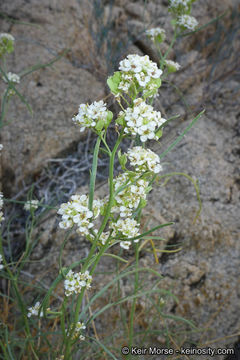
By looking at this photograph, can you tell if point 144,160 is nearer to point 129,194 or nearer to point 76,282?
point 129,194

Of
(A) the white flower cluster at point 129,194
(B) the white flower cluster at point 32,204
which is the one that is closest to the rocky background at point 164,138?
(B) the white flower cluster at point 32,204

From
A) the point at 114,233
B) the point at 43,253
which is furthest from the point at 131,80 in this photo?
the point at 43,253

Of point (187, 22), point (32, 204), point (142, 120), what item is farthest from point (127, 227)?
point (187, 22)

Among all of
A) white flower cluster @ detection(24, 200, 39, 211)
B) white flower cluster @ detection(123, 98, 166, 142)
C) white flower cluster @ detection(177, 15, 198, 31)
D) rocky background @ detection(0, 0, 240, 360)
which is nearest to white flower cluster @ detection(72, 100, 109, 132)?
white flower cluster @ detection(123, 98, 166, 142)

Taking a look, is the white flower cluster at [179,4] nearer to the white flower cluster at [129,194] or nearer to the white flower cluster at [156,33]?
the white flower cluster at [156,33]

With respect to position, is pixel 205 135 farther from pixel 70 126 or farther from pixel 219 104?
pixel 70 126

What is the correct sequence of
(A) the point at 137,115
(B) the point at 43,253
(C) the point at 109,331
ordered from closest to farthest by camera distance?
(A) the point at 137,115
(C) the point at 109,331
(B) the point at 43,253

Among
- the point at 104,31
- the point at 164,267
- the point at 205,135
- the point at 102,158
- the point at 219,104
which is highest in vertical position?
the point at 104,31

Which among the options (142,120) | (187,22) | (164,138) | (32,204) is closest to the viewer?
(142,120)
